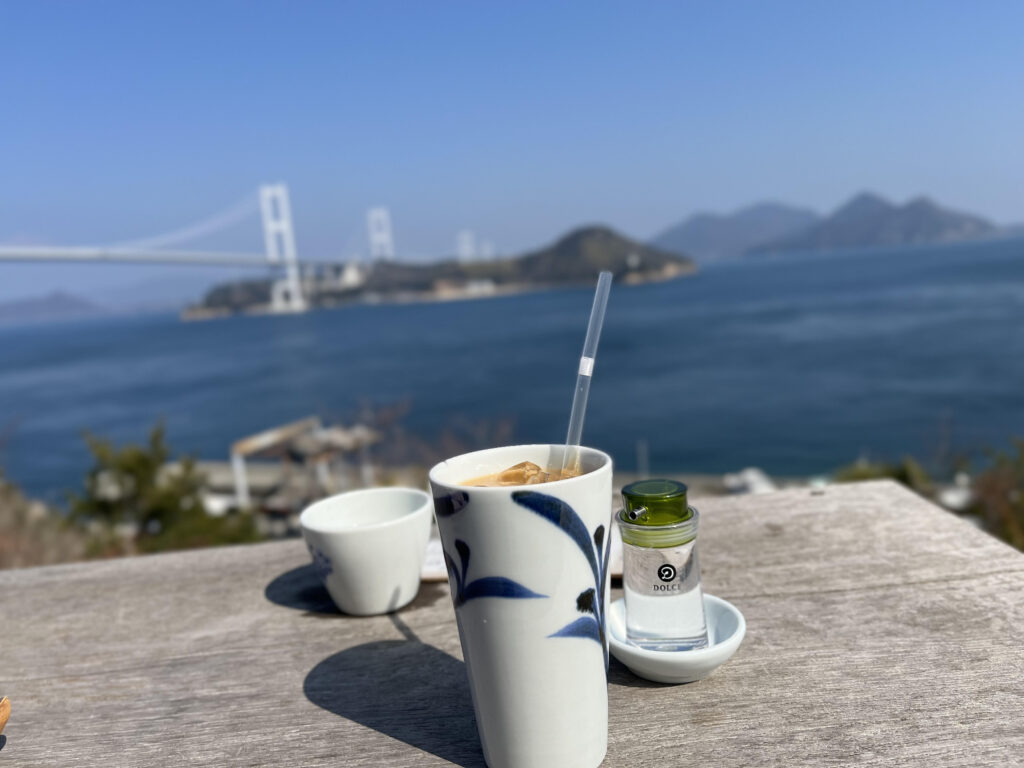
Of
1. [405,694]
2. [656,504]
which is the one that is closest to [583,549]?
[656,504]

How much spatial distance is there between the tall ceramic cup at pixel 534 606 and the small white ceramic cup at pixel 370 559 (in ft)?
0.96

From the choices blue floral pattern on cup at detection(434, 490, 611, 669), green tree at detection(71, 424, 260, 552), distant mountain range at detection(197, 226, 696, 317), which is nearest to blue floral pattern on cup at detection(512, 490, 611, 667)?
blue floral pattern on cup at detection(434, 490, 611, 669)

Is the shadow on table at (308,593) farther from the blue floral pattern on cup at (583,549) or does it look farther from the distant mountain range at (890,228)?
the distant mountain range at (890,228)

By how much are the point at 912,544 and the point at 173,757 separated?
0.80 m

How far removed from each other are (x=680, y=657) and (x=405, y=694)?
0.24 metres

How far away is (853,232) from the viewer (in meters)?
126

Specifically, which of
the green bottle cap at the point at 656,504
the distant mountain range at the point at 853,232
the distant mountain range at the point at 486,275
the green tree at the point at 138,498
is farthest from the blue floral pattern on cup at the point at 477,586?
the distant mountain range at the point at 853,232

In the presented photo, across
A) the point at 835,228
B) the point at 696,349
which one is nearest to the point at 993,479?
the point at 696,349

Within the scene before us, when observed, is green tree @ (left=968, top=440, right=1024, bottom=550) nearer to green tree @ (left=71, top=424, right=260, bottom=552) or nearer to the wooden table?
the wooden table

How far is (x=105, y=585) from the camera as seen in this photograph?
3.34 ft

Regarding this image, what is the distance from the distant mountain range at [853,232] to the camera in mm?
119812

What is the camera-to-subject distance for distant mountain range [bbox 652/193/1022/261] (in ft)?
393

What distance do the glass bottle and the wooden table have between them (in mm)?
43

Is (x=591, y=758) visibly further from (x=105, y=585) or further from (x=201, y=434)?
(x=201, y=434)
